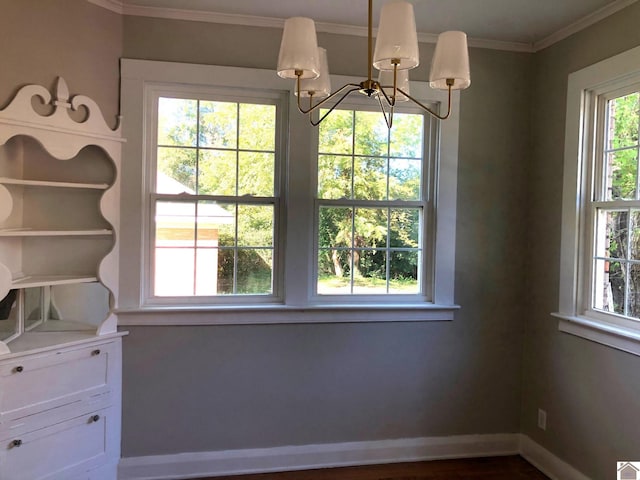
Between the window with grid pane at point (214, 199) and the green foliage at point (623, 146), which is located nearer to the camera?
the green foliage at point (623, 146)

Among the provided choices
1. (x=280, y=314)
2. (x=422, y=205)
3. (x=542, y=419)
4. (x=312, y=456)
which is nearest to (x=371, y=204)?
(x=422, y=205)

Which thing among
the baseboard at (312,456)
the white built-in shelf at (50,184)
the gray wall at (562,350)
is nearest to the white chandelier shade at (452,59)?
the gray wall at (562,350)

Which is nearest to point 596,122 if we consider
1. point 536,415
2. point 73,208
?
point 536,415

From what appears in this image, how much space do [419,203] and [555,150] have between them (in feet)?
2.82

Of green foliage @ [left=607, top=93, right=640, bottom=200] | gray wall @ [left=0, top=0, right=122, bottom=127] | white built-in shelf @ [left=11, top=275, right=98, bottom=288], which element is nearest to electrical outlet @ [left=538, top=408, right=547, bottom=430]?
green foliage @ [left=607, top=93, right=640, bottom=200]

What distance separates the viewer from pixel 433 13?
2520 mm

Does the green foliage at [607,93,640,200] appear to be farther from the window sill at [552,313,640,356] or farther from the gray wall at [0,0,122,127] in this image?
the gray wall at [0,0,122,127]

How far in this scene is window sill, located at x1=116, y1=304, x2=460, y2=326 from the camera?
2609 millimetres

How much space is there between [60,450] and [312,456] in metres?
1.38

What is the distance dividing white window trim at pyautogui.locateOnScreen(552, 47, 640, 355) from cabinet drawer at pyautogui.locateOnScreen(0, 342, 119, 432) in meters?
2.60

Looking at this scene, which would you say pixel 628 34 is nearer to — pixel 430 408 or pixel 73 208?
pixel 430 408

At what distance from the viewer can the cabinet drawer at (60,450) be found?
217cm

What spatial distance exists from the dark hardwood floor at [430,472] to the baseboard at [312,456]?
1.7 inches

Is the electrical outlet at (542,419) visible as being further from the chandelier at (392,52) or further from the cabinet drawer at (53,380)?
the cabinet drawer at (53,380)
